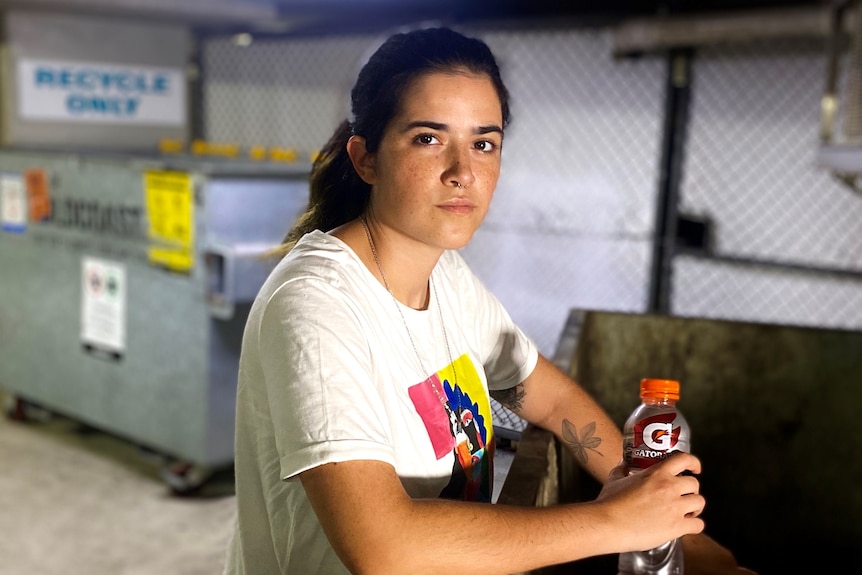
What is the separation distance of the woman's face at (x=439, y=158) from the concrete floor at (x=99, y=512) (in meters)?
1.83

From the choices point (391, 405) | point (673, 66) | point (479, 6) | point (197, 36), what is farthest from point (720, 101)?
point (197, 36)

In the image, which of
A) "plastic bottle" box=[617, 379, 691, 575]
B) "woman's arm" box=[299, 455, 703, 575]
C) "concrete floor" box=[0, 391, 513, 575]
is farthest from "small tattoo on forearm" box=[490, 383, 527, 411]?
"concrete floor" box=[0, 391, 513, 575]

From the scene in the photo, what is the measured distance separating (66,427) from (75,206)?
127 centimetres

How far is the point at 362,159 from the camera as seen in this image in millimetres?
1275

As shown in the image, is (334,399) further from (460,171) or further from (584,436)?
(584,436)

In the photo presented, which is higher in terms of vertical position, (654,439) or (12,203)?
(12,203)

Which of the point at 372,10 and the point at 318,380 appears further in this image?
the point at 372,10

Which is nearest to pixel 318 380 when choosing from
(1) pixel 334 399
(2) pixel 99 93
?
(1) pixel 334 399

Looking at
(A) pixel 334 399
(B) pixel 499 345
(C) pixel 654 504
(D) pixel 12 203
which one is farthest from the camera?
(D) pixel 12 203

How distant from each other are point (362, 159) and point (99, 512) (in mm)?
2716

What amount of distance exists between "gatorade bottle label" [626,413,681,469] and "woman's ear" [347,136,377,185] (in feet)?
1.79

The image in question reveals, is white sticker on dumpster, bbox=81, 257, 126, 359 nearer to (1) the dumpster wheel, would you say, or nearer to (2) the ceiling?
(1) the dumpster wheel

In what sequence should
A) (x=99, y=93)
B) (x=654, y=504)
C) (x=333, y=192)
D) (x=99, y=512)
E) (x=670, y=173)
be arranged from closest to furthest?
(x=654, y=504), (x=333, y=192), (x=99, y=512), (x=670, y=173), (x=99, y=93)

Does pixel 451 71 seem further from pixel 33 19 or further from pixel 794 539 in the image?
pixel 33 19
